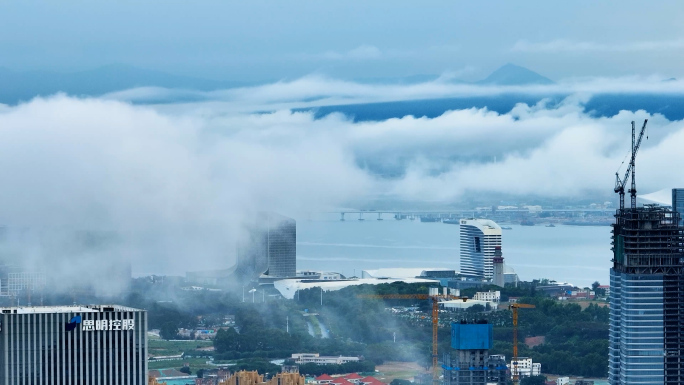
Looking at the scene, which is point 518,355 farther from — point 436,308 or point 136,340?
point 136,340

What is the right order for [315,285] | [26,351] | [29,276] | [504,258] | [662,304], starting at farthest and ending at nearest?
[504,258] → [315,285] → [29,276] → [662,304] → [26,351]

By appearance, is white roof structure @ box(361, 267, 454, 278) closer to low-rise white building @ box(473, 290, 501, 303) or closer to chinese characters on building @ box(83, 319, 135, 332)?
low-rise white building @ box(473, 290, 501, 303)

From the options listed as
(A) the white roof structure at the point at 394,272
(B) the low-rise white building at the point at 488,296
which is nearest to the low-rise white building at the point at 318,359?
(B) the low-rise white building at the point at 488,296

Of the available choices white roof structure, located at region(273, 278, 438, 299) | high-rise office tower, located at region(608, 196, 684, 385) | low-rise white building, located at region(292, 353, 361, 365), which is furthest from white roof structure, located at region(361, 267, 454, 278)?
high-rise office tower, located at region(608, 196, 684, 385)

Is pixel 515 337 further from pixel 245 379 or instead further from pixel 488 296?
pixel 245 379

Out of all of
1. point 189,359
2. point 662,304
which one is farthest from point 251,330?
point 662,304

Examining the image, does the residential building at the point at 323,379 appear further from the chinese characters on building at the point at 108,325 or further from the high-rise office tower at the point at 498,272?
the high-rise office tower at the point at 498,272

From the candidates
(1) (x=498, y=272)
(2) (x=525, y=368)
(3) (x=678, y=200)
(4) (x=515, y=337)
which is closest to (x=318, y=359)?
(4) (x=515, y=337)
